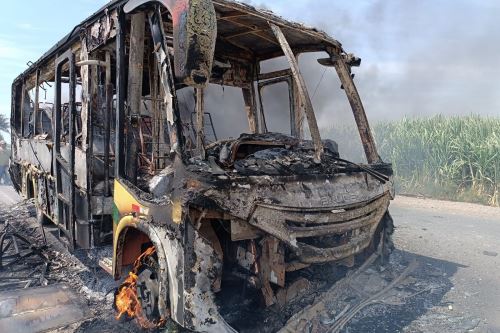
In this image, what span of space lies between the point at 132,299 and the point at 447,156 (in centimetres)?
1254

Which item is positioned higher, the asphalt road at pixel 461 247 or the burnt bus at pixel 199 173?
the burnt bus at pixel 199 173

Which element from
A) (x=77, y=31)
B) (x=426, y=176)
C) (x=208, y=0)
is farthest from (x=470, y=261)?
(x=426, y=176)

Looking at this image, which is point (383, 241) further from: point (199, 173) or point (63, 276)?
point (63, 276)

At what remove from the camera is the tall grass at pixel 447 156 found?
11789mm

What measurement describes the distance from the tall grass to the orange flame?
10964mm

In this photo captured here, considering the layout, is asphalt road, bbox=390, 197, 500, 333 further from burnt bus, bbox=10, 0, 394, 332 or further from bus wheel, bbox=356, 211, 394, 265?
burnt bus, bbox=10, 0, 394, 332

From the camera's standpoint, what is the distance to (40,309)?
3.89m

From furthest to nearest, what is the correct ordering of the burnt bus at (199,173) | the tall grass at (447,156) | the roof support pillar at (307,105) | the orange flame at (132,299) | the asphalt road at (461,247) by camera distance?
the tall grass at (447,156), the asphalt road at (461,247), the roof support pillar at (307,105), the orange flame at (132,299), the burnt bus at (199,173)

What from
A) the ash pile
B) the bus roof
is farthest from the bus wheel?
the ash pile

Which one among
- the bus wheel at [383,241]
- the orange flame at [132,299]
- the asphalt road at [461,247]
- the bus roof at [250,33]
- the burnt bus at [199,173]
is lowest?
the asphalt road at [461,247]

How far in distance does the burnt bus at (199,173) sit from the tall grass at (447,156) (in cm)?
929

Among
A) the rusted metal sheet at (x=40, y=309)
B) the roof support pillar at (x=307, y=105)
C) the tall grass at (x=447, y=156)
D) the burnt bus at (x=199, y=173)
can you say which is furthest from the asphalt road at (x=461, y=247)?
the rusted metal sheet at (x=40, y=309)

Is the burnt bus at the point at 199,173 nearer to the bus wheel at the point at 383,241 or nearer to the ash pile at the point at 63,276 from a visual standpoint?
the bus wheel at the point at 383,241

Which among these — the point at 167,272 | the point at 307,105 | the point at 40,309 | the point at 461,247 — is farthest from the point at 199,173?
the point at 461,247
